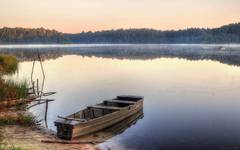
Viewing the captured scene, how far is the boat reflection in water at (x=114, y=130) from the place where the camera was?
19938mm

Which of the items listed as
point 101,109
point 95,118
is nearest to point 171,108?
point 101,109

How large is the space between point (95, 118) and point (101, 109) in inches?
130

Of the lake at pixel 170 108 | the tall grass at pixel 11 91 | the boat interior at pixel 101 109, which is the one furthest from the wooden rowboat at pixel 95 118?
the tall grass at pixel 11 91

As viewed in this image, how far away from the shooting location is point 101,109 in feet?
78.5

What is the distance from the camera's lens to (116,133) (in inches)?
864

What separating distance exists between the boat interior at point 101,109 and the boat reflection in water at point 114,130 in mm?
1060

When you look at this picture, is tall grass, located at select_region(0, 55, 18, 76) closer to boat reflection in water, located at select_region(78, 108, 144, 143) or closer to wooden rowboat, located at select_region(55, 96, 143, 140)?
wooden rowboat, located at select_region(55, 96, 143, 140)

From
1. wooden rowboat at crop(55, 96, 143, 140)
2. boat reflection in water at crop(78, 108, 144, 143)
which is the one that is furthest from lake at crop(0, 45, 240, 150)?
wooden rowboat at crop(55, 96, 143, 140)

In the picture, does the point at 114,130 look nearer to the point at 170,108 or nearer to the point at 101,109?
the point at 101,109

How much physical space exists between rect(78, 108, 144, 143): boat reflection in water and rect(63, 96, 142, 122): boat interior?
106cm

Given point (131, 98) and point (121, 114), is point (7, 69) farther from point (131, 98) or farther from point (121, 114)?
point (121, 114)

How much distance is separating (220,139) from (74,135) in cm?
868

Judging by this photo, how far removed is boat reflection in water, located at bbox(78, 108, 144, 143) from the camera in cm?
1994

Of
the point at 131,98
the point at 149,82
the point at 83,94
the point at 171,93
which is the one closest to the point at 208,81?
the point at 149,82
